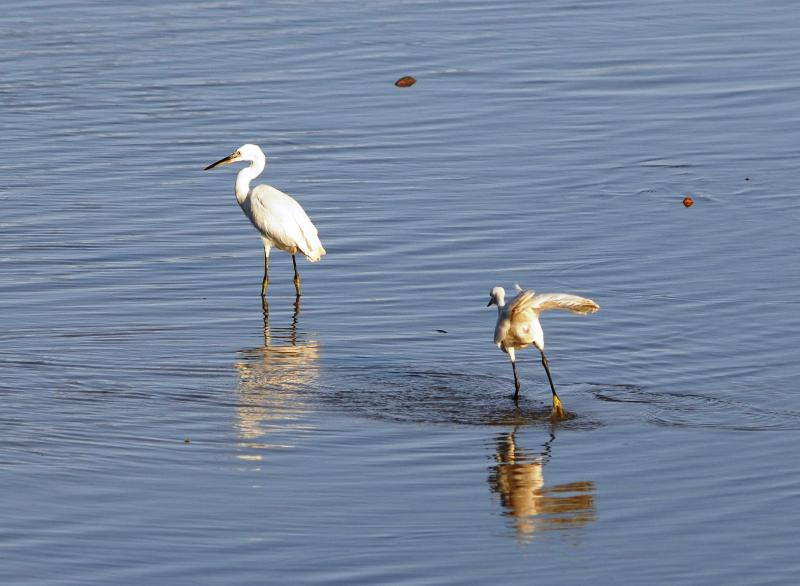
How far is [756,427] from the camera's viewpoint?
1047 centimetres

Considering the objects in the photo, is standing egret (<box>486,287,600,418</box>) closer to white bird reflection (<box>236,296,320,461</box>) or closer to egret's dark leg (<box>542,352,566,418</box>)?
egret's dark leg (<box>542,352,566,418</box>)

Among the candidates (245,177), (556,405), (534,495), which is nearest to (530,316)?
(556,405)

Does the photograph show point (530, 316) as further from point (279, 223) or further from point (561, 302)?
point (279, 223)

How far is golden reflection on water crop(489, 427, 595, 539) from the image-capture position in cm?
892

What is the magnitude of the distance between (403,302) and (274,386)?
7.08 ft

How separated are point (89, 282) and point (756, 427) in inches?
244

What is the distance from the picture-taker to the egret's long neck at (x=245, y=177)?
15.7m


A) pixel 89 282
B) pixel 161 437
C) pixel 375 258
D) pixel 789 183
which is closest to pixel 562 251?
pixel 375 258

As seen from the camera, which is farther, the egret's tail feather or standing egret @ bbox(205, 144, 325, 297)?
standing egret @ bbox(205, 144, 325, 297)

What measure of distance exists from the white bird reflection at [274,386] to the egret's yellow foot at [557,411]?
164 centimetres

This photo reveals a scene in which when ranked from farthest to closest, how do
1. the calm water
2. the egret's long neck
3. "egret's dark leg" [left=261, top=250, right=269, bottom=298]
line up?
the egret's long neck → "egret's dark leg" [left=261, top=250, right=269, bottom=298] → the calm water

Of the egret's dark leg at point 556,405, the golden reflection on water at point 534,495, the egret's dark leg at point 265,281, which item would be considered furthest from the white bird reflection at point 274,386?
the egret's dark leg at point 556,405

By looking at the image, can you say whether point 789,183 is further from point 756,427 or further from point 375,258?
point 756,427

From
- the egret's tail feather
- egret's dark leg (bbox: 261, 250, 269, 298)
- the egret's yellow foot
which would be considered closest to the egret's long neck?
egret's dark leg (bbox: 261, 250, 269, 298)
